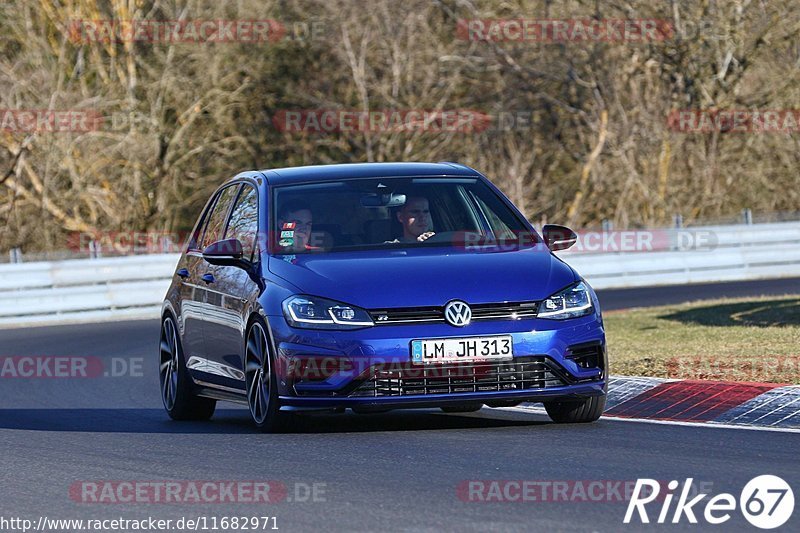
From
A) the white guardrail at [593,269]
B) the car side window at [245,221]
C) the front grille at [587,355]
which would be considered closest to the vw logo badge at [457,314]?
the front grille at [587,355]

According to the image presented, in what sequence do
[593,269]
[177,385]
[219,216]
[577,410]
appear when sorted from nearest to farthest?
[577,410]
[177,385]
[219,216]
[593,269]

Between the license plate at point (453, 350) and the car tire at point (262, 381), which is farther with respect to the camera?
the car tire at point (262, 381)

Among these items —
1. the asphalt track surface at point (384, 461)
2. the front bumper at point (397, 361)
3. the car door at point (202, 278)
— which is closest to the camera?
the asphalt track surface at point (384, 461)

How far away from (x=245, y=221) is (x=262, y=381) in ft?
4.88

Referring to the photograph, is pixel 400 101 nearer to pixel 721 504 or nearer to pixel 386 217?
pixel 386 217

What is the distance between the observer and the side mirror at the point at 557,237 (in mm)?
10141

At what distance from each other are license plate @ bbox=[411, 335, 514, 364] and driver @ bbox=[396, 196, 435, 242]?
1.26 metres

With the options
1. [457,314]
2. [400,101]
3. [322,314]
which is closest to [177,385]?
[322,314]

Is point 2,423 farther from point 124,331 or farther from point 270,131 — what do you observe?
point 270,131

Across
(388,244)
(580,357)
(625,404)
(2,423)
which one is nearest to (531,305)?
(580,357)

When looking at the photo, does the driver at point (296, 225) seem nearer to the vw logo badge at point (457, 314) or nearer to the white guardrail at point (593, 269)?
the vw logo badge at point (457, 314)

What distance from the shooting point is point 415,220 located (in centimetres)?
1015

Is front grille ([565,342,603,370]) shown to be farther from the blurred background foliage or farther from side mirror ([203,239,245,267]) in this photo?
the blurred background foliage

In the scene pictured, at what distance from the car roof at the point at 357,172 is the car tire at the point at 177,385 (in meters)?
1.58
